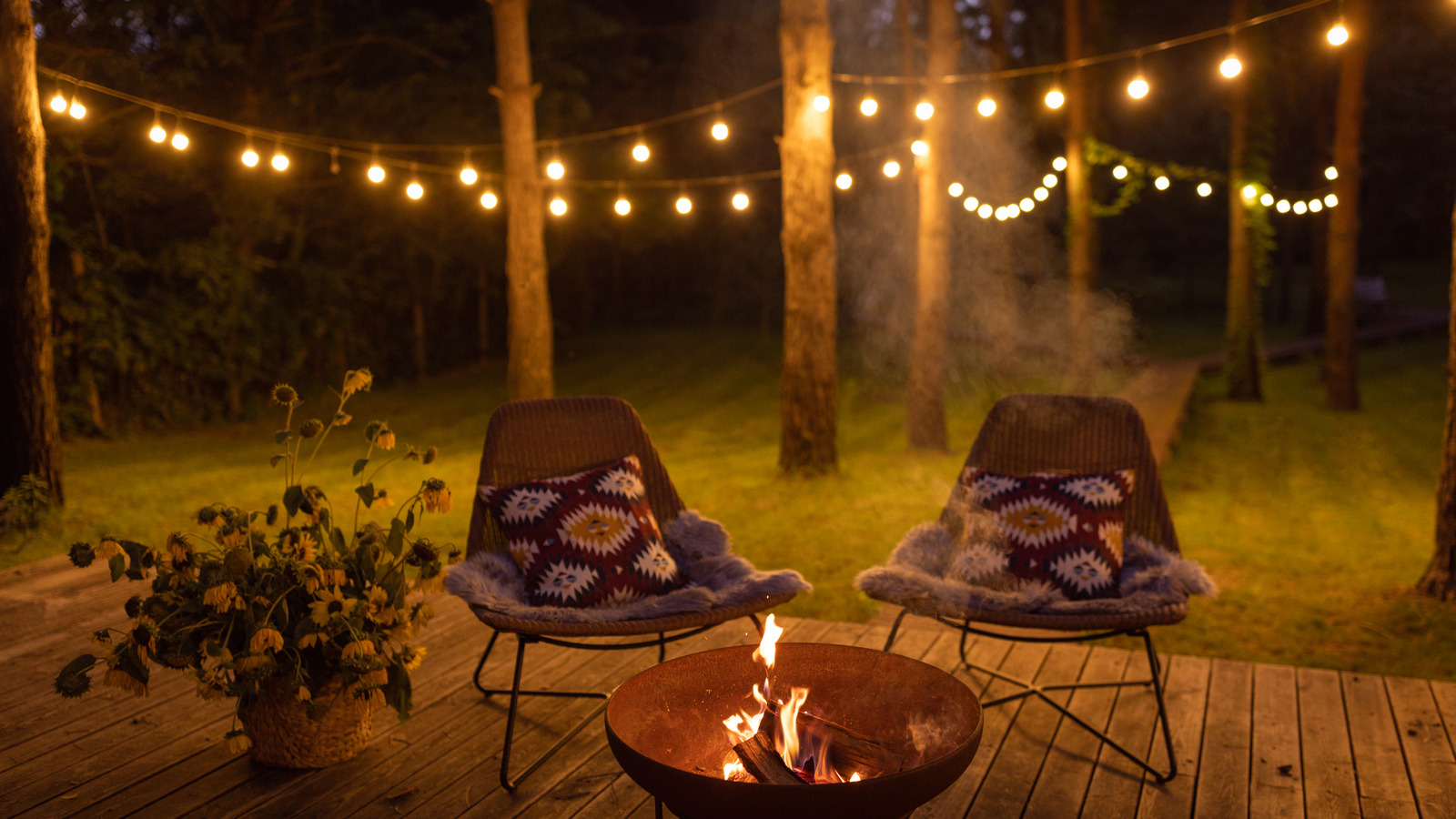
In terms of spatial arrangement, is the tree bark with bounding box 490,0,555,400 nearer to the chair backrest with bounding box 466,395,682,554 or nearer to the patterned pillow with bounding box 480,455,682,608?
the chair backrest with bounding box 466,395,682,554

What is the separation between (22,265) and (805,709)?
16.8 ft

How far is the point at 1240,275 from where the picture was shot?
11.1 meters

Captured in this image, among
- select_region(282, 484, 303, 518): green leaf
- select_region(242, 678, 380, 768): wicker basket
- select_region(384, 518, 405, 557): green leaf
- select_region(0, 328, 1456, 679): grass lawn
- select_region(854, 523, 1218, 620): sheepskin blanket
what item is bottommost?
select_region(0, 328, 1456, 679): grass lawn

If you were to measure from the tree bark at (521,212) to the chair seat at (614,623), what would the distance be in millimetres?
4974

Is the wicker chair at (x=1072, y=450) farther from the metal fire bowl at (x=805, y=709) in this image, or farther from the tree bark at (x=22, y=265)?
the tree bark at (x=22, y=265)

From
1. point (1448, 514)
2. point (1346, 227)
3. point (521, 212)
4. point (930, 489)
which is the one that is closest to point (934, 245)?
point (930, 489)

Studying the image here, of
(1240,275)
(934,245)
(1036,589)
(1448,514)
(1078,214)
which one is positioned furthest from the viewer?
(1240,275)

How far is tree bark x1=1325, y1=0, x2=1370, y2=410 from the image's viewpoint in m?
9.36

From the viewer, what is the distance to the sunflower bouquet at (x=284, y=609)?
77.7 inches

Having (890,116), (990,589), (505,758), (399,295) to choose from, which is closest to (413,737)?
(505,758)

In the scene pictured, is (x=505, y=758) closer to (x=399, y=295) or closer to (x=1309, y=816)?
(x=1309, y=816)

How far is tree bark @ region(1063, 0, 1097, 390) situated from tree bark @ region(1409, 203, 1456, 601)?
6.14 m

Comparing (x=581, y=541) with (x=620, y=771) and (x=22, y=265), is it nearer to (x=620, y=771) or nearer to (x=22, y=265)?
(x=620, y=771)

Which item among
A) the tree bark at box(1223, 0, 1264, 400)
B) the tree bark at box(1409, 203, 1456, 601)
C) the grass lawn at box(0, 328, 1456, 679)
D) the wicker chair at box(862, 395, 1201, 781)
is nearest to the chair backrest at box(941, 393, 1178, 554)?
the wicker chair at box(862, 395, 1201, 781)
